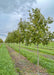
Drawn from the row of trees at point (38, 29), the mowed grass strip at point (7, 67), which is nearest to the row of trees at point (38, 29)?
the row of trees at point (38, 29)

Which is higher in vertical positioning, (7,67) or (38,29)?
(38,29)

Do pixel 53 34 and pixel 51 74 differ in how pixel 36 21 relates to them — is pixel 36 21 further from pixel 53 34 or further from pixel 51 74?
pixel 51 74

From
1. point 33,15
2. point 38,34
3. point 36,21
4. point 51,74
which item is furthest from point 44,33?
point 51,74

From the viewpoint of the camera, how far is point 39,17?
752cm

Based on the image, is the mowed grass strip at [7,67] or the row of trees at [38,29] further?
the row of trees at [38,29]

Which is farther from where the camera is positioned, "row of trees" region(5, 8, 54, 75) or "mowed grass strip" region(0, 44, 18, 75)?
"row of trees" region(5, 8, 54, 75)

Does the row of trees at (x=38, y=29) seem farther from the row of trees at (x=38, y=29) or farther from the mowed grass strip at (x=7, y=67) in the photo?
the mowed grass strip at (x=7, y=67)

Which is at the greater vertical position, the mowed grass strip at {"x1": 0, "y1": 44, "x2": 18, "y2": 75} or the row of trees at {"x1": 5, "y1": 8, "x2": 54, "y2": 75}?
the row of trees at {"x1": 5, "y1": 8, "x2": 54, "y2": 75}

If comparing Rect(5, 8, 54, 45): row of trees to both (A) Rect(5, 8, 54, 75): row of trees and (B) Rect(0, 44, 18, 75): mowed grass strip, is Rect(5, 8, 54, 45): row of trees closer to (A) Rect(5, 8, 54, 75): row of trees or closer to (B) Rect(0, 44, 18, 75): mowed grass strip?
(A) Rect(5, 8, 54, 75): row of trees

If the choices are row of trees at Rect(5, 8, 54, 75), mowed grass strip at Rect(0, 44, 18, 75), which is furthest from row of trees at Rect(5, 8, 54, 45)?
mowed grass strip at Rect(0, 44, 18, 75)

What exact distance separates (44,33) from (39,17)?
1.49 metres

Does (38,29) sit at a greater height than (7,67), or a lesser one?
greater

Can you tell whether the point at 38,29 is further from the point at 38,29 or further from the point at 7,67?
the point at 7,67

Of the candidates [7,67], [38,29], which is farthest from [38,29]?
[7,67]
